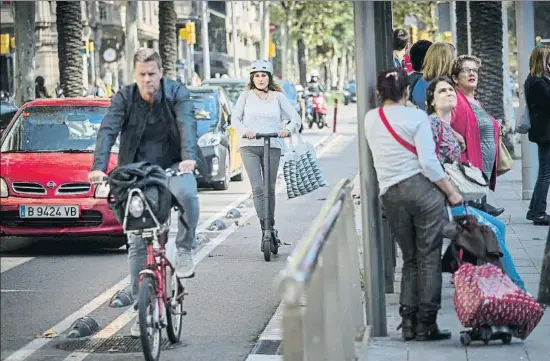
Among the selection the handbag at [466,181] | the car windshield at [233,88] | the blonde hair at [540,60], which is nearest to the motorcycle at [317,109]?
the car windshield at [233,88]

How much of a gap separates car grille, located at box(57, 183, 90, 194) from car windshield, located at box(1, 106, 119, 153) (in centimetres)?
71

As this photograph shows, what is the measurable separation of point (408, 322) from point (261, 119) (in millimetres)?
4828

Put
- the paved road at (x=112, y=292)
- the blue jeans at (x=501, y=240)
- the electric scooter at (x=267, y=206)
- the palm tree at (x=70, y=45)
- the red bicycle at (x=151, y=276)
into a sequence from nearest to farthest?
1. the red bicycle at (x=151, y=276)
2. the paved road at (x=112, y=292)
3. the blue jeans at (x=501, y=240)
4. the electric scooter at (x=267, y=206)
5. the palm tree at (x=70, y=45)

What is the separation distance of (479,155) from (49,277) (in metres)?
3.99

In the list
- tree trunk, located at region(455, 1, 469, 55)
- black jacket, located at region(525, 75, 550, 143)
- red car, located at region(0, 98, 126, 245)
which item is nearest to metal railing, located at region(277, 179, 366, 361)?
red car, located at region(0, 98, 126, 245)

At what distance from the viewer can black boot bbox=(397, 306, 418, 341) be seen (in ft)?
29.4

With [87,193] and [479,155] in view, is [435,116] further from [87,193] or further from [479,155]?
[87,193]

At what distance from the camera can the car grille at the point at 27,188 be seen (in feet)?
46.4

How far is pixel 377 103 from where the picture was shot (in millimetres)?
9336

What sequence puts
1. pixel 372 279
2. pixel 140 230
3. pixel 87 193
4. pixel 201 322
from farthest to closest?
1. pixel 87 193
2. pixel 201 322
3. pixel 372 279
4. pixel 140 230

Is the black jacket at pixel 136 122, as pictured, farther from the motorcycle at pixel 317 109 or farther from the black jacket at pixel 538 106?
the motorcycle at pixel 317 109

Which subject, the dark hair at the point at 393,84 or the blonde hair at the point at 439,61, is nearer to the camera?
the dark hair at the point at 393,84

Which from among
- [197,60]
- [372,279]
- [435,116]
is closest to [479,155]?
[435,116]

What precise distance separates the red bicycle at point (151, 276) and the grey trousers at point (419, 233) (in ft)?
4.36
